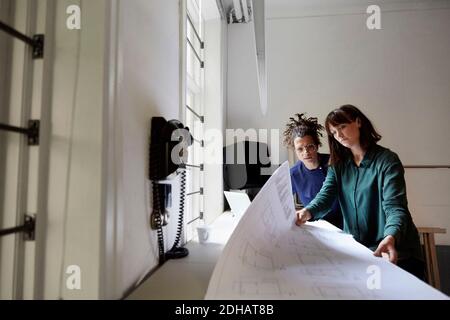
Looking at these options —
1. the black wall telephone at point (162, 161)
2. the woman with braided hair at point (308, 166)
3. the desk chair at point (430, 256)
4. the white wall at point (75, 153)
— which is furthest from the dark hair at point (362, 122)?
the desk chair at point (430, 256)

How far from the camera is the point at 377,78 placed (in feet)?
9.00

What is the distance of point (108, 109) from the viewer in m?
0.55

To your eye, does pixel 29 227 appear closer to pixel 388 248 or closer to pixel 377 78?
pixel 388 248

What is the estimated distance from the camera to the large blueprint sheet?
569mm

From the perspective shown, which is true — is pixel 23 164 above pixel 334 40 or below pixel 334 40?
below

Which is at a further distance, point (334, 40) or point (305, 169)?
point (334, 40)

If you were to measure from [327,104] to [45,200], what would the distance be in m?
2.79

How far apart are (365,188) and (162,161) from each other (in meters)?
0.90

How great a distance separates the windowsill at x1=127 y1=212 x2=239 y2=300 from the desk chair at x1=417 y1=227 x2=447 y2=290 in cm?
224

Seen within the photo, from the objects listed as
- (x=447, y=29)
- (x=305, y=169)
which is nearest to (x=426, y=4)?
(x=447, y=29)

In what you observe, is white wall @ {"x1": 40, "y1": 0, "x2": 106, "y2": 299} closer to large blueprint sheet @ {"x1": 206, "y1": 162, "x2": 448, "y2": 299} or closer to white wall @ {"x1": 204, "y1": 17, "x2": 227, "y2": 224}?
large blueprint sheet @ {"x1": 206, "y1": 162, "x2": 448, "y2": 299}

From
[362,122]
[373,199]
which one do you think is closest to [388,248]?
[373,199]

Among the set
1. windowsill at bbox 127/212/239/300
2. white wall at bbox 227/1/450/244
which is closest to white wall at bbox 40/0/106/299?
windowsill at bbox 127/212/239/300
